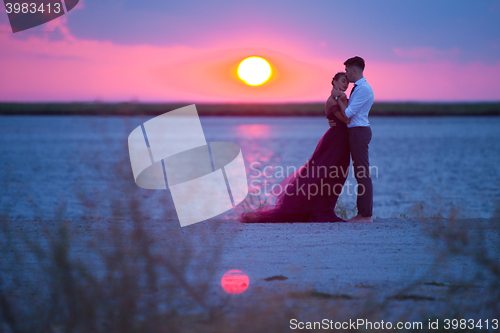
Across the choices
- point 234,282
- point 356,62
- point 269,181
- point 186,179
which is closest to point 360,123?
point 356,62

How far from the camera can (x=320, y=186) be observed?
247 inches

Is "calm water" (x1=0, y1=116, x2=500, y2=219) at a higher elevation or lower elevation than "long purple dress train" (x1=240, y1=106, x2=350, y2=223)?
lower

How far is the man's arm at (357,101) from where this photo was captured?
233 inches

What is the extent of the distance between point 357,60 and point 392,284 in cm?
327

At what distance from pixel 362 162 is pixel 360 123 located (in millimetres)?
511

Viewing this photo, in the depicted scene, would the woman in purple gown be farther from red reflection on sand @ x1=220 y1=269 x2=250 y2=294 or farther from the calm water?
red reflection on sand @ x1=220 y1=269 x2=250 y2=294

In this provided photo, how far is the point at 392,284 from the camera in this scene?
12.3ft

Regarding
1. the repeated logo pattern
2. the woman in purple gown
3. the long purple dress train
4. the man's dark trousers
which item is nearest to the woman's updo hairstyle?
the woman in purple gown

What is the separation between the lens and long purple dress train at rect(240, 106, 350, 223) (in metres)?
6.28

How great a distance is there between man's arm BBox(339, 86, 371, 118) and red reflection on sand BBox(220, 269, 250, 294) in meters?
2.79

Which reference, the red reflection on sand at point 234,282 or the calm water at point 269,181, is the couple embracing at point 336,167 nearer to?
the calm water at point 269,181

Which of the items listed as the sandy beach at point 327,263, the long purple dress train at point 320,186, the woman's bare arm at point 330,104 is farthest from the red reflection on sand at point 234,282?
the woman's bare arm at point 330,104

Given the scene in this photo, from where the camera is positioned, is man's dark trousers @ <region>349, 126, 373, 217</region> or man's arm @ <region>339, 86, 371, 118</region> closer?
man's arm @ <region>339, 86, 371, 118</region>

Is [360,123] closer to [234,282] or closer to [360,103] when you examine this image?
[360,103]
